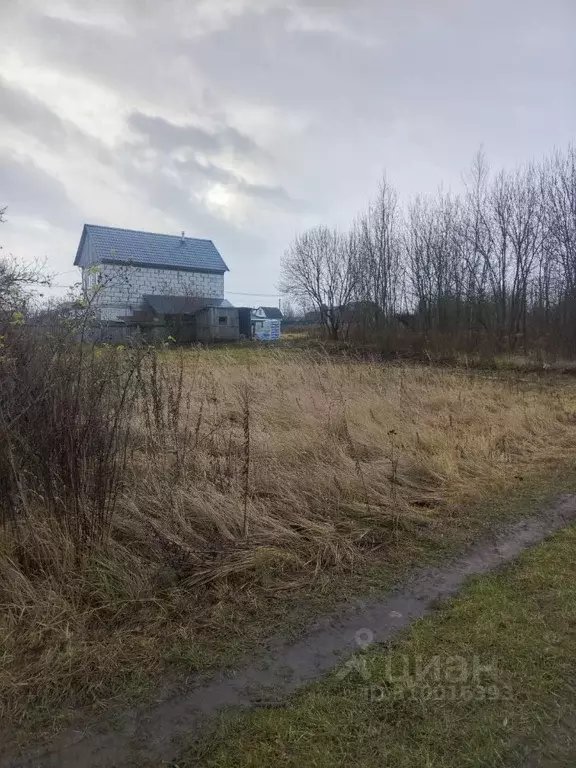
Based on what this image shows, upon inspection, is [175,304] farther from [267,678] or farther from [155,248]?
[267,678]

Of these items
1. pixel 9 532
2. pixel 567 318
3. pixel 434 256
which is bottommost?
pixel 9 532

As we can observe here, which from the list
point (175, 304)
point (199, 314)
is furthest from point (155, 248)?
point (199, 314)

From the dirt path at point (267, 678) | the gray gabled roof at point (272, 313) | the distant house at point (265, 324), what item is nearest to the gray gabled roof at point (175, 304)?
the distant house at point (265, 324)

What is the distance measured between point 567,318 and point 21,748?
25.4 m

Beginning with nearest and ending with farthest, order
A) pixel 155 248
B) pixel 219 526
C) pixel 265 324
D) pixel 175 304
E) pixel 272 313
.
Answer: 1. pixel 219 526
2. pixel 175 304
3. pixel 155 248
4. pixel 265 324
5. pixel 272 313

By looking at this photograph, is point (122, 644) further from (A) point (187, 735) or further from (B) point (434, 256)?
(B) point (434, 256)

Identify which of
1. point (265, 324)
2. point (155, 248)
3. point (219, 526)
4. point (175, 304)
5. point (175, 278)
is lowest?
point (219, 526)

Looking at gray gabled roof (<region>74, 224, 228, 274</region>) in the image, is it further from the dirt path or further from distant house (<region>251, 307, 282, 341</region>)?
the dirt path

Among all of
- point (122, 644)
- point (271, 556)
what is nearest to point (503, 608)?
point (271, 556)

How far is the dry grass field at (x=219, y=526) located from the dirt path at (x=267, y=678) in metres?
0.18

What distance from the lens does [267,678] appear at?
239cm

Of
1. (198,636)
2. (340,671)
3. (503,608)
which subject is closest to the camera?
(340,671)

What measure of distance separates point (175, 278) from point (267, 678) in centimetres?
3834

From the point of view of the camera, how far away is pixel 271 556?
11.4ft
